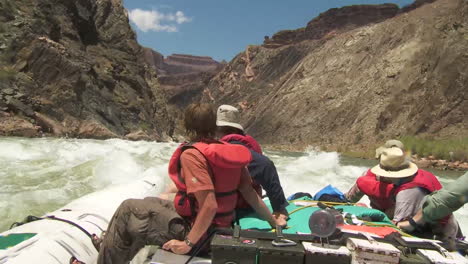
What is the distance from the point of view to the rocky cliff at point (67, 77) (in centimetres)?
1748

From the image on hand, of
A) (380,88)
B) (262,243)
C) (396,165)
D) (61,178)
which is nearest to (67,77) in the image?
(61,178)

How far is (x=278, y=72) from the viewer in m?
82.2

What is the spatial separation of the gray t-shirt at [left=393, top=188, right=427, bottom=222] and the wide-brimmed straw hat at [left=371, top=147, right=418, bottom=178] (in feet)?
0.49

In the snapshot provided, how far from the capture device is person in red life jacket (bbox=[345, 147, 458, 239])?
113 inches

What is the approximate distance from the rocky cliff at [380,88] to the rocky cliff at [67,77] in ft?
52.3

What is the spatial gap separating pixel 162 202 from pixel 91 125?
1937 cm

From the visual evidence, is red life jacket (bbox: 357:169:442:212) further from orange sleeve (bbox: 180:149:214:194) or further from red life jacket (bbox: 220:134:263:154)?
orange sleeve (bbox: 180:149:214:194)

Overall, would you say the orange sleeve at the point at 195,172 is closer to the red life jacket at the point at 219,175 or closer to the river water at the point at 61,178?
the red life jacket at the point at 219,175

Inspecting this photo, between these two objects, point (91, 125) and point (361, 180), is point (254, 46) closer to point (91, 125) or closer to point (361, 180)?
point (91, 125)

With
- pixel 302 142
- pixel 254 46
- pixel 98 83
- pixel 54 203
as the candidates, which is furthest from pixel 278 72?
pixel 54 203

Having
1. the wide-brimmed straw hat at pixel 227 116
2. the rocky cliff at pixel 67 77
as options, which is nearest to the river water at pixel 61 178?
the wide-brimmed straw hat at pixel 227 116

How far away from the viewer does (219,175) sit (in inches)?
91.0

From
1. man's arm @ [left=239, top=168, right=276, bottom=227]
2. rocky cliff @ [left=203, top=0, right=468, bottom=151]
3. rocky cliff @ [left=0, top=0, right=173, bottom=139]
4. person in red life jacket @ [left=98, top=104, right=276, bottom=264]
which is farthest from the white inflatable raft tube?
rocky cliff @ [left=203, top=0, right=468, bottom=151]

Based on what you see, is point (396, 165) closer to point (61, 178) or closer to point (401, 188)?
point (401, 188)
